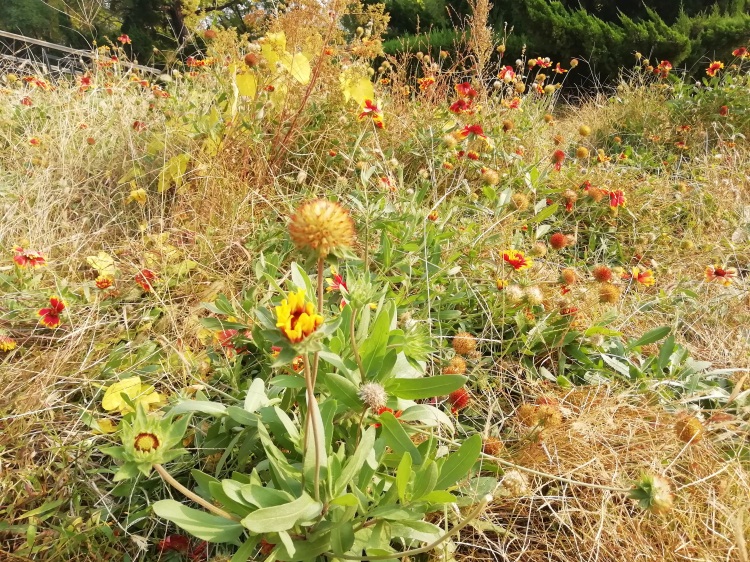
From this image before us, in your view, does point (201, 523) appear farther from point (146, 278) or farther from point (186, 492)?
point (146, 278)

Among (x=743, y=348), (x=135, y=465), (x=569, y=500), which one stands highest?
(x=135, y=465)

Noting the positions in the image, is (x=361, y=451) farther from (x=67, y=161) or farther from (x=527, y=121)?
(x=527, y=121)

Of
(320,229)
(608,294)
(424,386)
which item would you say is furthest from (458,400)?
(320,229)

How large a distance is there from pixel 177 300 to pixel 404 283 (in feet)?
2.34

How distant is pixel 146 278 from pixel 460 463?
1.02 metres

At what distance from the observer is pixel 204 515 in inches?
29.5

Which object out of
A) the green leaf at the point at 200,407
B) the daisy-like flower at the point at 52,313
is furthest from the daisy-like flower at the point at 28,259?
the green leaf at the point at 200,407

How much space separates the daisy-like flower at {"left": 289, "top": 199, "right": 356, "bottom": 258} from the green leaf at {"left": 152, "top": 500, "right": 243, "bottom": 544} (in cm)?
41

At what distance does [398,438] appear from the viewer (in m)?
0.84

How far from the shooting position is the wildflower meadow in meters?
0.81

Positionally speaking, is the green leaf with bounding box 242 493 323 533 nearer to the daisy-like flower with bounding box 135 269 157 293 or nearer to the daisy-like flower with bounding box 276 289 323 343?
the daisy-like flower with bounding box 276 289 323 343

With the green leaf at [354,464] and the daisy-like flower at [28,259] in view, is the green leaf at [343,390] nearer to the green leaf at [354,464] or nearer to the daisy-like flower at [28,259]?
the green leaf at [354,464]

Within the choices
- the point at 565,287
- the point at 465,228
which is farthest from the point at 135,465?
the point at 465,228

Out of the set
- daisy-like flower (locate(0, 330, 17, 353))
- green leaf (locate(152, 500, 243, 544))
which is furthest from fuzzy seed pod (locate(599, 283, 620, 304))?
daisy-like flower (locate(0, 330, 17, 353))
